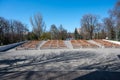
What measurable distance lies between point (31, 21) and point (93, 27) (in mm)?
17344

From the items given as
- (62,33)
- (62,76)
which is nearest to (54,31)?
(62,33)

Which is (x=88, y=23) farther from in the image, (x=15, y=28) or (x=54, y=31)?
(x=15, y=28)

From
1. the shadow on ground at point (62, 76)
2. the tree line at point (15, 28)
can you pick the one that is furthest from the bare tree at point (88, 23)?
the shadow on ground at point (62, 76)

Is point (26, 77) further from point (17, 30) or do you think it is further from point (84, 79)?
point (17, 30)

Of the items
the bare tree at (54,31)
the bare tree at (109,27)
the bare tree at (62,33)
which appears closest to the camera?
the bare tree at (109,27)

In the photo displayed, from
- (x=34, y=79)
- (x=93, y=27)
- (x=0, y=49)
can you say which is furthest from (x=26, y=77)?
(x=93, y=27)

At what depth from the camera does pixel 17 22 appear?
123 feet

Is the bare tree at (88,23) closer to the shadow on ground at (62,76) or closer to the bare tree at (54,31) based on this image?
the bare tree at (54,31)

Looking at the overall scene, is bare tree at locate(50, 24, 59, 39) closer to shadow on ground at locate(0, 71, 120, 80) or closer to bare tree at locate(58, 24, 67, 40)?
bare tree at locate(58, 24, 67, 40)

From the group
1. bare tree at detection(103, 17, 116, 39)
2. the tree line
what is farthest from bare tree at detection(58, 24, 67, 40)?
bare tree at detection(103, 17, 116, 39)

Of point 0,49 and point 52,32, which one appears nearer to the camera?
point 0,49

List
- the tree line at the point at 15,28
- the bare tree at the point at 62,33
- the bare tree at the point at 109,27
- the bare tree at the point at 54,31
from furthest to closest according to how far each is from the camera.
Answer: the bare tree at the point at 54,31, the bare tree at the point at 62,33, the bare tree at the point at 109,27, the tree line at the point at 15,28

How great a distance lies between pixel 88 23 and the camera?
44.4 metres

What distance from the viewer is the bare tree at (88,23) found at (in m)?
43.3
